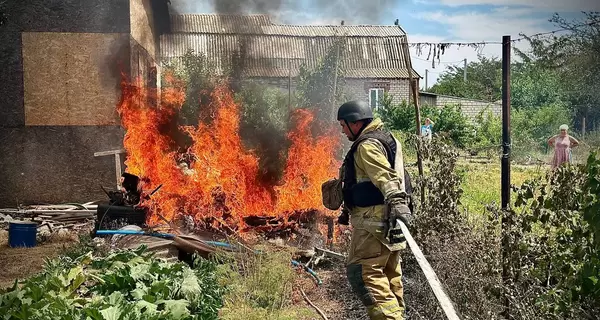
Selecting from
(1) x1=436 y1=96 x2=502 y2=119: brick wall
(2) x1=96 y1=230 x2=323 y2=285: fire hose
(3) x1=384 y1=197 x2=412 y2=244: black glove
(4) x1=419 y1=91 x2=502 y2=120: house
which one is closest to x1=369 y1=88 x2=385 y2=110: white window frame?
(4) x1=419 y1=91 x2=502 y2=120: house

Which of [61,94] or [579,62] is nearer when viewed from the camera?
[61,94]

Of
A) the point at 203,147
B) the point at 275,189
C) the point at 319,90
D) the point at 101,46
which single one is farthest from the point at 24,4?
the point at 319,90

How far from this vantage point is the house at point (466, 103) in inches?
1362

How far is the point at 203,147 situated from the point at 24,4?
18.4ft

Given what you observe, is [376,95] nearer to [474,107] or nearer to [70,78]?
[474,107]

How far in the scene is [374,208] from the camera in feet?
18.2

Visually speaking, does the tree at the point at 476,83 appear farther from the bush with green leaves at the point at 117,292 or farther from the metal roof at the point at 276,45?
the bush with green leaves at the point at 117,292

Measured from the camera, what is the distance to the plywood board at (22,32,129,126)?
13523mm

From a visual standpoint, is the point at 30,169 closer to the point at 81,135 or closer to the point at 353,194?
the point at 81,135

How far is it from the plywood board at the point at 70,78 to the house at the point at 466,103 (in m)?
23.3

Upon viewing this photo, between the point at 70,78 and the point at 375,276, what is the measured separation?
34.0ft

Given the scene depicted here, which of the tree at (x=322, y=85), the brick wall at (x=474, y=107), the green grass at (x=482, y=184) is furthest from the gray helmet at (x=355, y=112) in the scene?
the brick wall at (x=474, y=107)

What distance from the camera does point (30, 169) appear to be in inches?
540

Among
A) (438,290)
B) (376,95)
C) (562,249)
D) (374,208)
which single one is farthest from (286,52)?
(438,290)
